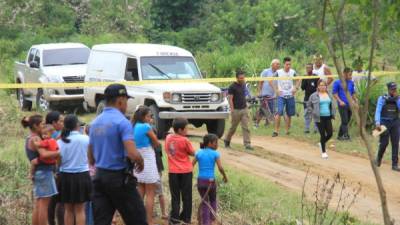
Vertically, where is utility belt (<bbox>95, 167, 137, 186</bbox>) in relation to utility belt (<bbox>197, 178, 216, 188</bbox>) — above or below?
above

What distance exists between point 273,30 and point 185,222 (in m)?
24.0

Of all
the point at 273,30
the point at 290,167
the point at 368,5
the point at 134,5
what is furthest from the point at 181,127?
the point at 134,5

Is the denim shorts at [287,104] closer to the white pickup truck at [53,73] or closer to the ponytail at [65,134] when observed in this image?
the white pickup truck at [53,73]

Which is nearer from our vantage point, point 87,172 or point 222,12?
point 87,172

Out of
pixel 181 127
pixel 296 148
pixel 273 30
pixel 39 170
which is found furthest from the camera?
pixel 273 30

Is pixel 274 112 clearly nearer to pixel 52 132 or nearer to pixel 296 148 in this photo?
pixel 296 148

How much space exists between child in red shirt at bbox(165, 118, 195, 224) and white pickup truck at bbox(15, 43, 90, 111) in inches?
441

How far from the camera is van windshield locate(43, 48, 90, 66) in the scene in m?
21.4

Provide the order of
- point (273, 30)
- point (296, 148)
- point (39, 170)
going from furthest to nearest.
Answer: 1. point (273, 30)
2. point (296, 148)
3. point (39, 170)

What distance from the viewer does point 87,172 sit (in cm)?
835

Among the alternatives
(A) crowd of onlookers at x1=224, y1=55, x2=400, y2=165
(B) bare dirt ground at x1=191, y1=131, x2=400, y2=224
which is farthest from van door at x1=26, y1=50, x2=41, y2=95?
(B) bare dirt ground at x1=191, y1=131, x2=400, y2=224

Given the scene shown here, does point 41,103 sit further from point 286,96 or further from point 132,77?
point 286,96

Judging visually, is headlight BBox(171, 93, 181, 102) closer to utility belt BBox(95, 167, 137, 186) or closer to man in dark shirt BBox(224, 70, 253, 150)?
man in dark shirt BBox(224, 70, 253, 150)

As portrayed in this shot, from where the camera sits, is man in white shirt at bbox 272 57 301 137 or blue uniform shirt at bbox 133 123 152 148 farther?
man in white shirt at bbox 272 57 301 137
